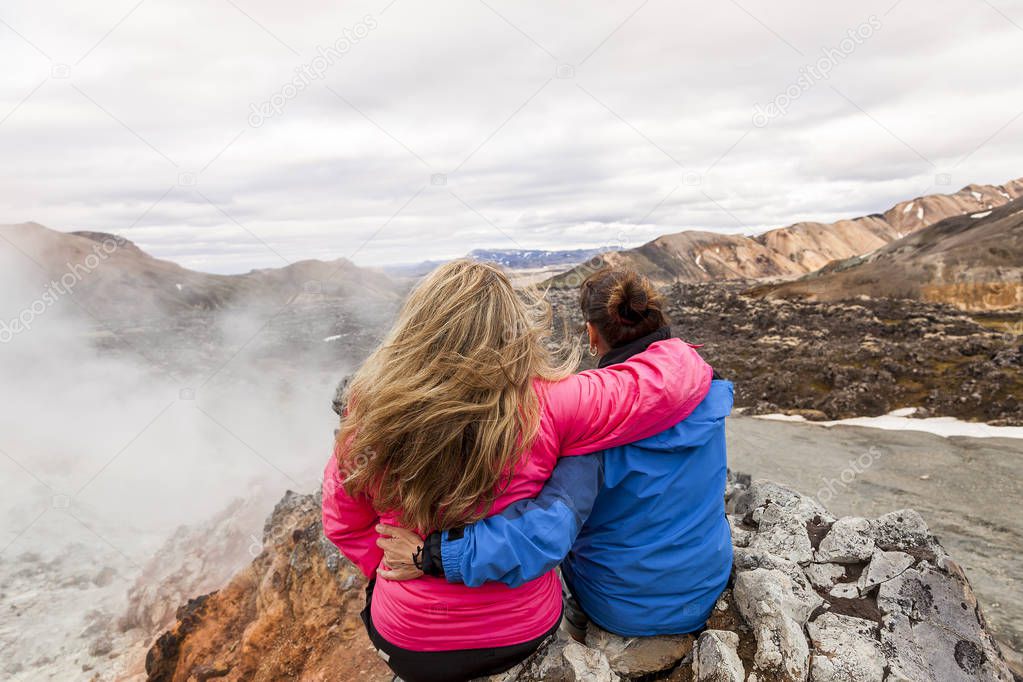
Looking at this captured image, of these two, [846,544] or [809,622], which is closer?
[809,622]

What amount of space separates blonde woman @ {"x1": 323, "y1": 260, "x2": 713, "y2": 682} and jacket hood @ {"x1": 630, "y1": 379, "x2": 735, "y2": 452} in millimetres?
65

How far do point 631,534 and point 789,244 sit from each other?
112677mm

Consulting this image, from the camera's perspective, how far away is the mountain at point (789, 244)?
93812 mm

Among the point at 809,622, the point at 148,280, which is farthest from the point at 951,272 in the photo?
the point at 148,280

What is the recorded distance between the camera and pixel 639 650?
301 centimetres

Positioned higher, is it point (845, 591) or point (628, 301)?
point (628, 301)

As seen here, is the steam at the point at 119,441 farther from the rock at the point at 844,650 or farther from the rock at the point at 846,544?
the rock at the point at 844,650

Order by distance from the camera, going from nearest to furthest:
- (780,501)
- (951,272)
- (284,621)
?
(780,501), (284,621), (951,272)

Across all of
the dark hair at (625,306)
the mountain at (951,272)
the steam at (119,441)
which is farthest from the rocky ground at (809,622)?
the mountain at (951,272)

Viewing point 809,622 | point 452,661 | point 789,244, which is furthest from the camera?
point 789,244

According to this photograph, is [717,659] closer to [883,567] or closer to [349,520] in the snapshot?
[883,567]

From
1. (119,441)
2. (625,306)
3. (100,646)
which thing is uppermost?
(625,306)

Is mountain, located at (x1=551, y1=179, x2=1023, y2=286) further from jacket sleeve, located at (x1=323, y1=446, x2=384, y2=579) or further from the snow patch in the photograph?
jacket sleeve, located at (x1=323, y1=446, x2=384, y2=579)

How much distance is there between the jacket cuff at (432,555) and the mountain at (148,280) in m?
19.5
